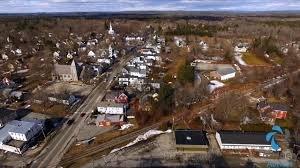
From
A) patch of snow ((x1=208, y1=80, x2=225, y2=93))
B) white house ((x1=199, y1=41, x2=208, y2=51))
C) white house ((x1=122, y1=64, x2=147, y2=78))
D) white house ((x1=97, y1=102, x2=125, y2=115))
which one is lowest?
white house ((x1=97, y1=102, x2=125, y2=115))

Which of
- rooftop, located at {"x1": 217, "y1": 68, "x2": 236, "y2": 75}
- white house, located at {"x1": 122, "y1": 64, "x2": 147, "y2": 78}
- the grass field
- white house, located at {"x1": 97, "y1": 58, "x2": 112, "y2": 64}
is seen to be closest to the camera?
white house, located at {"x1": 122, "y1": 64, "x2": 147, "y2": 78}

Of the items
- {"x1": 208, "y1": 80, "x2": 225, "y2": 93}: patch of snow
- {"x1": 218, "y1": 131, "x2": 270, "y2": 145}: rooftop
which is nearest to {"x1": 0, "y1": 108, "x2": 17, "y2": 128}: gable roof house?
{"x1": 218, "y1": 131, "x2": 270, "y2": 145}: rooftop

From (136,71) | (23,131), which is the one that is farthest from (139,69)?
(23,131)

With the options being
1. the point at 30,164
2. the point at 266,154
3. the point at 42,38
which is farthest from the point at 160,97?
the point at 42,38

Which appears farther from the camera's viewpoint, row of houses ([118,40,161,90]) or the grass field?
the grass field

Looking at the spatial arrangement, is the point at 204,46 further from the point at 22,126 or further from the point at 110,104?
the point at 22,126

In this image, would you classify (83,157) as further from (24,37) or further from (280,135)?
(24,37)

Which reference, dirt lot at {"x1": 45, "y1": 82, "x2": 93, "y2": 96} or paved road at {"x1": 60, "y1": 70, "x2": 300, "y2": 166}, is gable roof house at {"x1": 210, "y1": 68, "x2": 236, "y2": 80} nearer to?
paved road at {"x1": 60, "y1": 70, "x2": 300, "y2": 166}

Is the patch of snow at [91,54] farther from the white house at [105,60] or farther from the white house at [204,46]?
the white house at [204,46]
